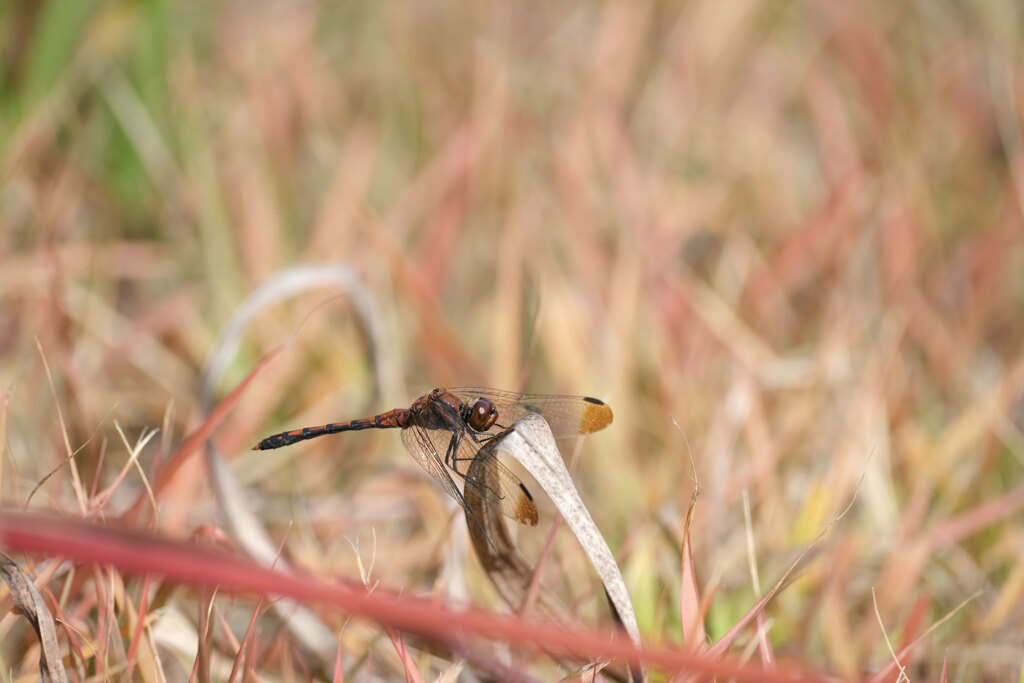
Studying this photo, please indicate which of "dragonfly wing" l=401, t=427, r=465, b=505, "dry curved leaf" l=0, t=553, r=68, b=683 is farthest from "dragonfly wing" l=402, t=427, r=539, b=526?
"dry curved leaf" l=0, t=553, r=68, b=683

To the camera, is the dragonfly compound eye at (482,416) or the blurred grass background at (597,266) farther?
the blurred grass background at (597,266)

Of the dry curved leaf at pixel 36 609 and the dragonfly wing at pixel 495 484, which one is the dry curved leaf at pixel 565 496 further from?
the dry curved leaf at pixel 36 609

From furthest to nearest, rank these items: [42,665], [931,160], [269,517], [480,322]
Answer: [931,160] → [480,322] → [269,517] → [42,665]

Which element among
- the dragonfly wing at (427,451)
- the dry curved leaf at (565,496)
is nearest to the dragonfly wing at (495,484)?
the dragonfly wing at (427,451)

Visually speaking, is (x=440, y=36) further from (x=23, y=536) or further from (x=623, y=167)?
(x=23, y=536)

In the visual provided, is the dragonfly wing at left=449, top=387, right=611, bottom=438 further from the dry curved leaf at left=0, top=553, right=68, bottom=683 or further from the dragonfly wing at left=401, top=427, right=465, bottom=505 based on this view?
the dry curved leaf at left=0, top=553, right=68, bottom=683

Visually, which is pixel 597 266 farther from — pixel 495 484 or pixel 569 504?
pixel 569 504

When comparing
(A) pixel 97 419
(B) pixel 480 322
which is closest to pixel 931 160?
(B) pixel 480 322
